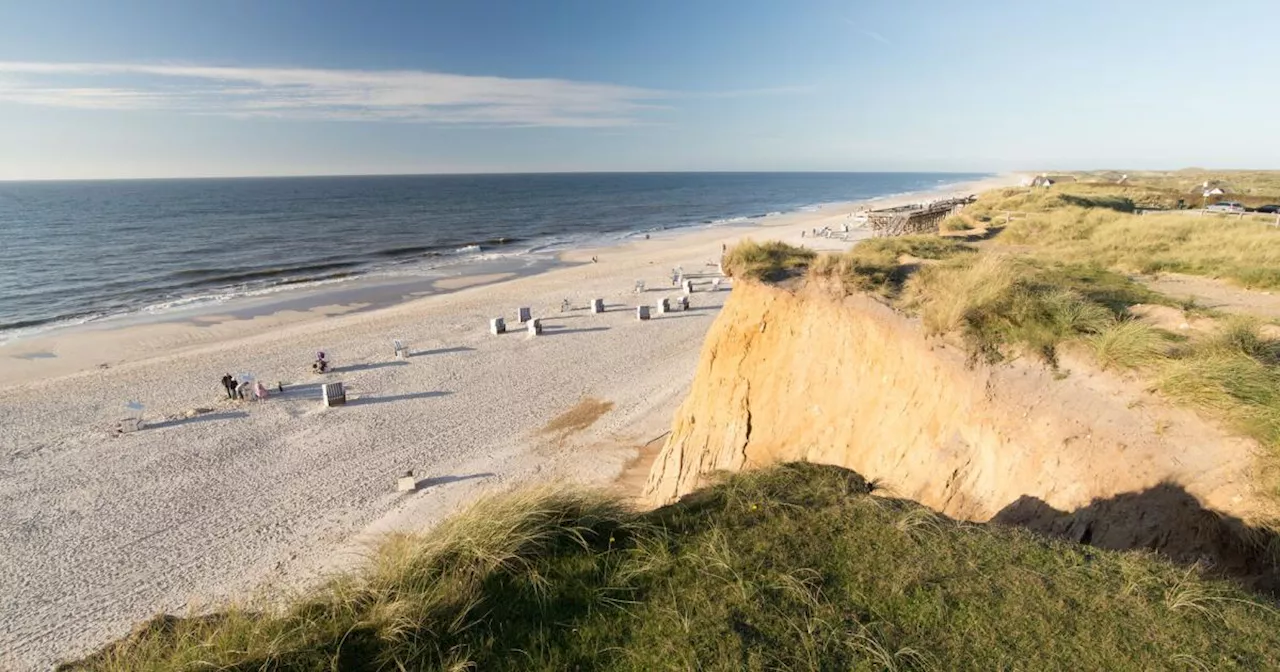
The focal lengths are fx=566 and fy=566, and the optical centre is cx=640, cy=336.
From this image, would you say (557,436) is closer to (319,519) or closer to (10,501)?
(319,519)

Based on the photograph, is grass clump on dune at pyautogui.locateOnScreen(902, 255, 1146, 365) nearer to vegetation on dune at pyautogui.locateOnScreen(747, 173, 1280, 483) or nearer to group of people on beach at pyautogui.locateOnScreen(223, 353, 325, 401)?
vegetation on dune at pyautogui.locateOnScreen(747, 173, 1280, 483)

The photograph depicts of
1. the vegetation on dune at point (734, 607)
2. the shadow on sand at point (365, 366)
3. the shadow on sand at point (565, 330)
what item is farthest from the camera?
the shadow on sand at point (565, 330)

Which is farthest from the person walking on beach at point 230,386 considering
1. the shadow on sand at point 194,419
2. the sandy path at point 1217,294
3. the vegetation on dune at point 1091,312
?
the sandy path at point 1217,294

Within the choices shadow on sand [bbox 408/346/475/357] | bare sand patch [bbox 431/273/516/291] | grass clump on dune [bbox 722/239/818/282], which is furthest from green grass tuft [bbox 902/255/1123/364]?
bare sand patch [bbox 431/273/516/291]

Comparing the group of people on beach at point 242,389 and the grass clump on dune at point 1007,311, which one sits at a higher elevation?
the grass clump on dune at point 1007,311

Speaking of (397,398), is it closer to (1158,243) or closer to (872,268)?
(872,268)

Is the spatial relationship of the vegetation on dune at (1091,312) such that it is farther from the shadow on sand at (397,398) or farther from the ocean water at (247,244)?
the ocean water at (247,244)

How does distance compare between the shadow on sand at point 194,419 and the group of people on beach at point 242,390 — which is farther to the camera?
the group of people on beach at point 242,390

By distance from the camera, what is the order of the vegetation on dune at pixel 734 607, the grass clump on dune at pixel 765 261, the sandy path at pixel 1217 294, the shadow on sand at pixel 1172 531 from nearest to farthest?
the vegetation on dune at pixel 734 607 < the shadow on sand at pixel 1172 531 < the sandy path at pixel 1217 294 < the grass clump on dune at pixel 765 261
